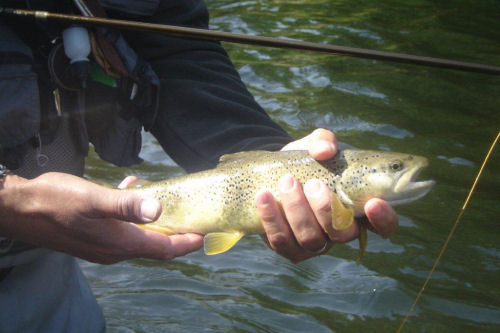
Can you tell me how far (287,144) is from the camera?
2904mm

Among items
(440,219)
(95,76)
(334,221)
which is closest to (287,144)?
(334,221)

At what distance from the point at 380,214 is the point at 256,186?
0.55 metres

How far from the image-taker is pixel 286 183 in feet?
8.02

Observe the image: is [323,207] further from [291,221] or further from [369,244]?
[369,244]

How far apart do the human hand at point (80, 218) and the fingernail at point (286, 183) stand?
470 millimetres

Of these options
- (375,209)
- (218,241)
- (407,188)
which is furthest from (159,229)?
(407,188)

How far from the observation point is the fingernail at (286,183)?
2.43 metres

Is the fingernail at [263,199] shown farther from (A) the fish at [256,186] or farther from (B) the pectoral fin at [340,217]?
(B) the pectoral fin at [340,217]

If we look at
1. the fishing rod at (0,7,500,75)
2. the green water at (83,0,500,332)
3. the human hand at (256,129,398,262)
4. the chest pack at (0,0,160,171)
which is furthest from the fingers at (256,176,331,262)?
the green water at (83,0,500,332)

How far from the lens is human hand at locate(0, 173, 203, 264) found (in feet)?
7.22

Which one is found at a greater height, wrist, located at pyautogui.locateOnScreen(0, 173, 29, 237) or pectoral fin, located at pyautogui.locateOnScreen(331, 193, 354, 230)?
wrist, located at pyautogui.locateOnScreen(0, 173, 29, 237)

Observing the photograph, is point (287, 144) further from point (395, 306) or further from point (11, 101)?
point (395, 306)

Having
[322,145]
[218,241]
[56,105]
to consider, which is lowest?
[218,241]

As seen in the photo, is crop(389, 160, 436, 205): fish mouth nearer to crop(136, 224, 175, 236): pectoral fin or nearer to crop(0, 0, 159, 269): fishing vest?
crop(136, 224, 175, 236): pectoral fin
